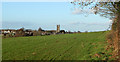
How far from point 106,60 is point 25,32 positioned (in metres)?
48.7

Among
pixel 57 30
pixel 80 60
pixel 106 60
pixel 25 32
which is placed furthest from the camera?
pixel 57 30

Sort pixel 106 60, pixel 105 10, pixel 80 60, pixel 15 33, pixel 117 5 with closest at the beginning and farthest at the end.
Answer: pixel 106 60
pixel 80 60
pixel 117 5
pixel 105 10
pixel 15 33

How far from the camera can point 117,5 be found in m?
11.7

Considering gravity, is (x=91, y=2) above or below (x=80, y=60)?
above

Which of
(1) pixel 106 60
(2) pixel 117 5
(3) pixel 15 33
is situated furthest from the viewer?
(3) pixel 15 33

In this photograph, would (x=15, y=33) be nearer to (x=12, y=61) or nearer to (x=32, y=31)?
(x=32, y=31)

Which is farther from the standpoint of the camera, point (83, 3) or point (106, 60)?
point (83, 3)

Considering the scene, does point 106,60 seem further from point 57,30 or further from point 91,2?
point 57,30

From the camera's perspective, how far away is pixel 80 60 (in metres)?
10.7

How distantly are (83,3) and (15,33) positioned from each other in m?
44.0

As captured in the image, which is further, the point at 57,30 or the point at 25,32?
the point at 57,30

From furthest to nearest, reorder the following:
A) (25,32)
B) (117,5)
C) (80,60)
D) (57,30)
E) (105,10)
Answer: (57,30) → (25,32) → (105,10) → (117,5) → (80,60)

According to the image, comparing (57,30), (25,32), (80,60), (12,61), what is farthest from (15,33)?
(80,60)

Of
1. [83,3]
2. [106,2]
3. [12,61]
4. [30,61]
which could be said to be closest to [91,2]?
[83,3]
